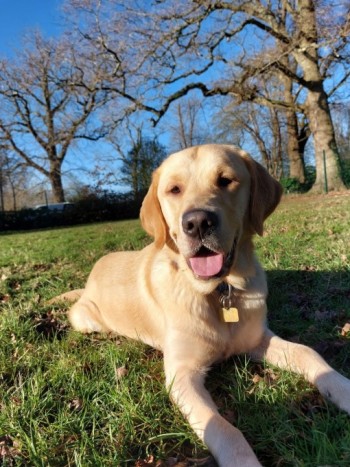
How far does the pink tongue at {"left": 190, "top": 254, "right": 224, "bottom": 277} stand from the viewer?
2.48 m

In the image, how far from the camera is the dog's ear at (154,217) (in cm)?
288

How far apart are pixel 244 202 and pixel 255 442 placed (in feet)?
4.78

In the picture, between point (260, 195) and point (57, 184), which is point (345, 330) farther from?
point (57, 184)

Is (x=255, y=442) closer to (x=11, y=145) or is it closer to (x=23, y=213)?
(x=23, y=213)

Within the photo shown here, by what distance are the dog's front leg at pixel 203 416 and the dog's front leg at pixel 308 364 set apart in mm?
486

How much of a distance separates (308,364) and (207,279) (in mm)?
767

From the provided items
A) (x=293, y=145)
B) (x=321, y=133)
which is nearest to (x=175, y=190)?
(x=321, y=133)

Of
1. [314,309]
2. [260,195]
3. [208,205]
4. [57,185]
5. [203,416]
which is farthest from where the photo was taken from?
[57,185]

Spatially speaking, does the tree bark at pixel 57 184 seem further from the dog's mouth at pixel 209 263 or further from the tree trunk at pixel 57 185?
the dog's mouth at pixel 209 263

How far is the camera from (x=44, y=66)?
25500 millimetres

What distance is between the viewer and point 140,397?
228 cm

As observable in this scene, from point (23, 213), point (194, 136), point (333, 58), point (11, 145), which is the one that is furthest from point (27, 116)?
point (333, 58)

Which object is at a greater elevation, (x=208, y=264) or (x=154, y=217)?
(x=154, y=217)

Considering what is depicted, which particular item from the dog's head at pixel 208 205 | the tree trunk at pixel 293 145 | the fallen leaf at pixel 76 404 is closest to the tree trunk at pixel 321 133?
the tree trunk at pixel 293 145
